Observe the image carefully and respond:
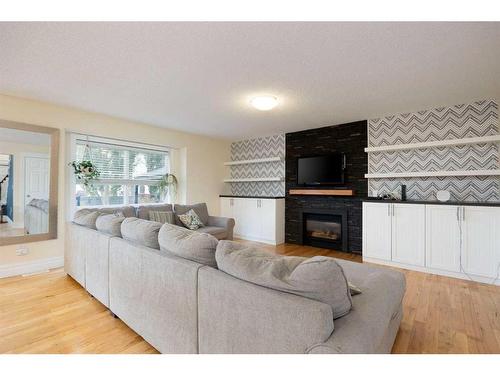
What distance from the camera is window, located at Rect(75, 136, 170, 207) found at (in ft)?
12.9

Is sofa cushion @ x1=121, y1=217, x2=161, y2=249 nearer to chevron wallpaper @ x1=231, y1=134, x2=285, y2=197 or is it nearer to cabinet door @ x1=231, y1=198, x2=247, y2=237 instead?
cabinet door @ x1=231, y1=198, x2=247, y2=237

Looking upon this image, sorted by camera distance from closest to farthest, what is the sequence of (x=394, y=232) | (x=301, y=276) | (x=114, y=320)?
(x=301, y=276)
(x=114, y=320)
(x=394, y=232)

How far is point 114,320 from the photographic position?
6.70 ft

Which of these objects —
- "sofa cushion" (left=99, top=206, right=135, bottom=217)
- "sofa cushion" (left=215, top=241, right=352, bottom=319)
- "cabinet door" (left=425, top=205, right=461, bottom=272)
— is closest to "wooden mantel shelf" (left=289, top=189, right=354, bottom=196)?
"cabinet door" (left=425, top=205, right=461, bottom=272)

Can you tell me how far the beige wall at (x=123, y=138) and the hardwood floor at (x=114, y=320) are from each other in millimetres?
790

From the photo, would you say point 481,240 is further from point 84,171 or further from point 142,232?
point 84,171

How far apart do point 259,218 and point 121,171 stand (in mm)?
2779

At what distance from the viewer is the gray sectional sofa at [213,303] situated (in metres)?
0.98

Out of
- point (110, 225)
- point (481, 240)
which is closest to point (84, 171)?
point (110, 225)

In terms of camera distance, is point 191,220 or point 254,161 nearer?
point 191,220

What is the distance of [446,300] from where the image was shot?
8.07 feet

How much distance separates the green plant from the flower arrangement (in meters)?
1.25
